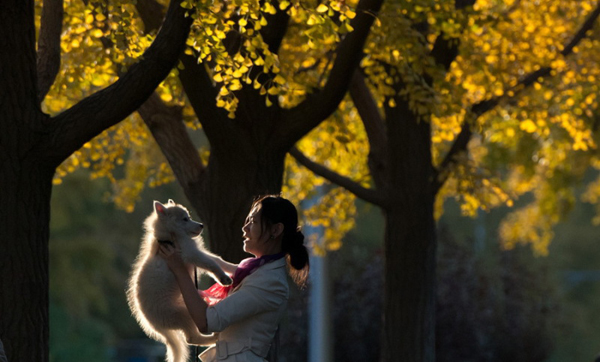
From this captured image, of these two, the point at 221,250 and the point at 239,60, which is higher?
the point at 239,60

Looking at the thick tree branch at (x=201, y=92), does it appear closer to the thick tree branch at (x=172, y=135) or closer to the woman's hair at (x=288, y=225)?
the thick tree branch at (x=172, y=135)

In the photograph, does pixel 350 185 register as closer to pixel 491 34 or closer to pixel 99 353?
pixel 491 34

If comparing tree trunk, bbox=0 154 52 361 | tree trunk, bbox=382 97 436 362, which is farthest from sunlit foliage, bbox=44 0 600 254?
tree trunk, bbox=0 154 52 361

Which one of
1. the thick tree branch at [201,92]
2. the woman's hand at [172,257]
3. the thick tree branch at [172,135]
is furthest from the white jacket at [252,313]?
the thick tree branch at [172,135]

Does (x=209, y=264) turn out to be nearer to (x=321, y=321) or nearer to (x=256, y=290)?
(x=256, y=290)

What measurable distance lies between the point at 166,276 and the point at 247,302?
69 cm

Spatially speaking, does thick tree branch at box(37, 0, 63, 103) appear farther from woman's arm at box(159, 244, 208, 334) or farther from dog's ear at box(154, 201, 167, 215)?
woman's arm at box(159, 244, 208, 334)

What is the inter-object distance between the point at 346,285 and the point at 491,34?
10.9 m

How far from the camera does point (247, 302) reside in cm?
538

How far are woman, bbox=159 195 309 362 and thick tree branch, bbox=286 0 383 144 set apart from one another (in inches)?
120

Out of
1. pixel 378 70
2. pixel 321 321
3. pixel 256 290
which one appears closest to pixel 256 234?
pixel 256 290

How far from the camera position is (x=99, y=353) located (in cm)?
3447

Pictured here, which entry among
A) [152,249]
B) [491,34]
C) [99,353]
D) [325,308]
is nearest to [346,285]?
[325,308]

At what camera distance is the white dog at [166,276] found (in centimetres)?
591
